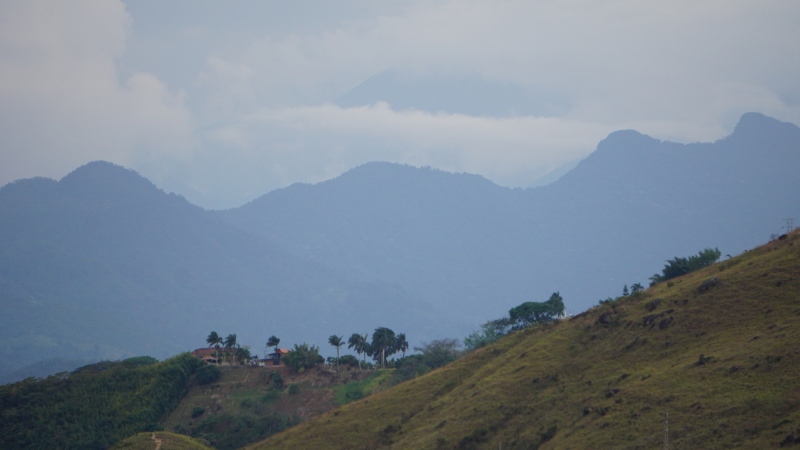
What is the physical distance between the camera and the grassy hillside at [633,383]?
59656 mm

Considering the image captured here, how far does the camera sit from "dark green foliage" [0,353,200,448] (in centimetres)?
11638

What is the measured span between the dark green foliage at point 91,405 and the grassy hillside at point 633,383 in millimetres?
34376

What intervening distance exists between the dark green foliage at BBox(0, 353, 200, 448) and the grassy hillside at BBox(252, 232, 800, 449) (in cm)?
3438

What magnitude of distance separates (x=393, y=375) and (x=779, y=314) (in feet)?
213

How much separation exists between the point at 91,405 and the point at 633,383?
81.0 m

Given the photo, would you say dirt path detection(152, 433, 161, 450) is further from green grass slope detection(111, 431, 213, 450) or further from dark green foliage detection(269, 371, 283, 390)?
dark green foliage detection(269, 371, 283, 390)

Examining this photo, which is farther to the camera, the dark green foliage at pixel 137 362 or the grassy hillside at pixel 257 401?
the dark green foliage at pixel 137 362

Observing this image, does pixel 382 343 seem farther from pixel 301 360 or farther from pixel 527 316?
pixel 527 316

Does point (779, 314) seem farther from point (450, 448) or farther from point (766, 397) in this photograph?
point (450, 448)

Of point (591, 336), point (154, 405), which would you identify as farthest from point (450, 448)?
point (154, 405)

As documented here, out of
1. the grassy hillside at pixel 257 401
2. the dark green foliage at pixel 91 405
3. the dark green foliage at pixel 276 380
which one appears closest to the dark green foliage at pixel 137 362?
the dark green foliage at pixel 91 405

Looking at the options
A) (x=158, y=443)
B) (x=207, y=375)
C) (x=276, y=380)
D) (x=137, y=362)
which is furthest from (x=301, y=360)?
(x=158, y=443)

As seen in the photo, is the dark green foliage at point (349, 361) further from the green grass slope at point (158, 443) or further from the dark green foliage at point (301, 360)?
the green grass slope at point (158, 443)

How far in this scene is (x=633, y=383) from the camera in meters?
70.7
